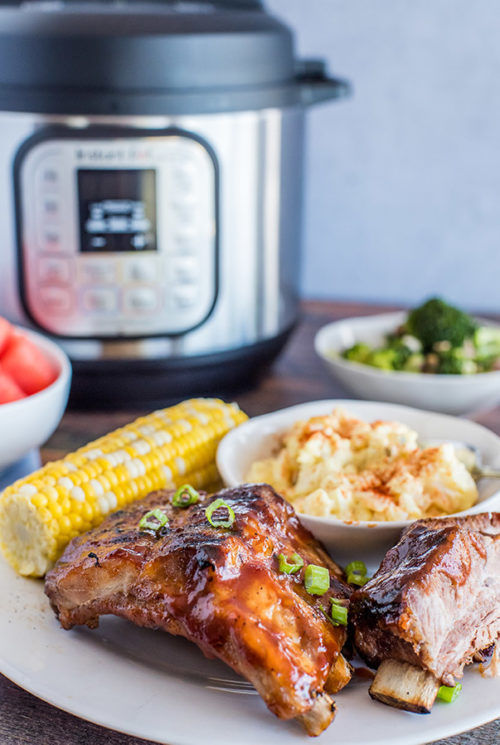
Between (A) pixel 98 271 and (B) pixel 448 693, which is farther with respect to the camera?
(A) pixel 98 271

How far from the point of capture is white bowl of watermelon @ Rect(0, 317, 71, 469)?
126cm

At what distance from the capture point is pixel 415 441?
1292 mm

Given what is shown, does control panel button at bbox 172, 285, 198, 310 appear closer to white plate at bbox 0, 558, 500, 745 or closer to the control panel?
the control panel

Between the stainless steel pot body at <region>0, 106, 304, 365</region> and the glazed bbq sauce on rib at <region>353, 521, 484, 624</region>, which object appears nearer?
the glazed bbq sauce on rib at <region>353, 521, 484, 624</region>

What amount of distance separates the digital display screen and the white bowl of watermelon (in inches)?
7.8

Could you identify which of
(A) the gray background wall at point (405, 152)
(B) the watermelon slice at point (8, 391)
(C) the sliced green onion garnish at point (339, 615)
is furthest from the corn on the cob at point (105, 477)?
(A) the gray background wall at point (405, 152)

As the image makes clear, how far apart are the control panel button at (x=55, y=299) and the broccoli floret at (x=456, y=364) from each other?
→ 728mm

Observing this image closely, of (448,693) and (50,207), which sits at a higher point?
(50,207)

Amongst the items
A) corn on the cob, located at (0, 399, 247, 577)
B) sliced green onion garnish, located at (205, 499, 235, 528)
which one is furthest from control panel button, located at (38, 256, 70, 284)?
sliced green onion garnish, located at (205, 499, 235, 528)

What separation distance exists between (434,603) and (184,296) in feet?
2.74

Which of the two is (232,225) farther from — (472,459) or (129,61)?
(472,459)

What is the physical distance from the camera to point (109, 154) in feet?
4.69

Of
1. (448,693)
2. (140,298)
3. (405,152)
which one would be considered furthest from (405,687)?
(405,152)

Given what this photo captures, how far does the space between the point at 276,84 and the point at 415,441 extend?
2.29 ft
